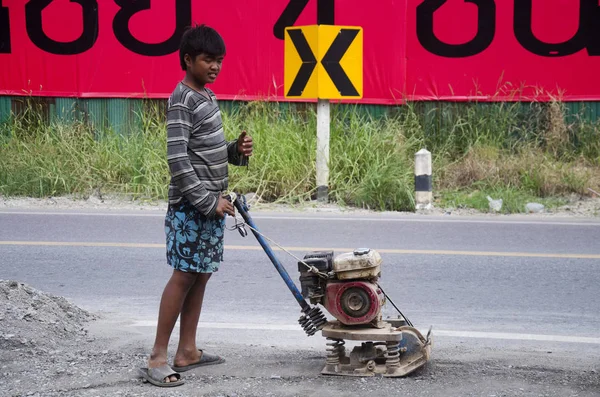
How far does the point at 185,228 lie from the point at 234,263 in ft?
10.5

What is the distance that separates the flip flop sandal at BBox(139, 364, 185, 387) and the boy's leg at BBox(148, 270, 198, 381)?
2 cm

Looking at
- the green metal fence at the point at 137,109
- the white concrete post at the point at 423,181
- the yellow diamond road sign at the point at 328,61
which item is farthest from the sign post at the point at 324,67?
the green metal fence at the point at 137,109

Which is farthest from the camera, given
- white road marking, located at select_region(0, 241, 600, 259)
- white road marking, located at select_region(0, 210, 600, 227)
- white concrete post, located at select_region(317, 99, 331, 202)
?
white concrete post, located at select_region(317, 99, 331, 202)

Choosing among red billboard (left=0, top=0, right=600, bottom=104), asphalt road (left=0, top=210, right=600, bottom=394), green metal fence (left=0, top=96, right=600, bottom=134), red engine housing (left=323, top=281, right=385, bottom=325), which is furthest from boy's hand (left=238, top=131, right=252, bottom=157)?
red billboard (left=0, top=0, right=600, bottom=104)

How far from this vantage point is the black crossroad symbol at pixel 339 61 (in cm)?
1065

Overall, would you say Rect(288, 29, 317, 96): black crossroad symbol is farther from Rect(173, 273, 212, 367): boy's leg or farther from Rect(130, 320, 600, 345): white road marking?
Rect(173, 273, 212, 367): boy's leg

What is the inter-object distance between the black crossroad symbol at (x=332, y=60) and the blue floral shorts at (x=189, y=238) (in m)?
6.36

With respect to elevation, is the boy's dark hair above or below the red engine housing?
above

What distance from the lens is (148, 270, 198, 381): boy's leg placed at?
4566 mm

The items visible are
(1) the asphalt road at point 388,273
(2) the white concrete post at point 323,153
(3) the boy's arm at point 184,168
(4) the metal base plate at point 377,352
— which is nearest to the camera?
(3) the boy's arm at point 184,168

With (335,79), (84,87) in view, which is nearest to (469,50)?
(335,79)

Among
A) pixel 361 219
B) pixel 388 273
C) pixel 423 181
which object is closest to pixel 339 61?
pixel 423 181

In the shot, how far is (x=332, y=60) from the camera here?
10.7 m

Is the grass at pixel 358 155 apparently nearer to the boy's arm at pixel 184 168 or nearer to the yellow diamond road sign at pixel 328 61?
the yellow diamond road sign at pixel 328 61
